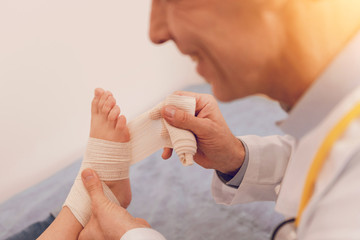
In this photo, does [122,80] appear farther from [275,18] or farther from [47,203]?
[275,18]

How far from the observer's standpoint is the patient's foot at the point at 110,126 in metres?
1.01

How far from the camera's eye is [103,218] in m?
0.88

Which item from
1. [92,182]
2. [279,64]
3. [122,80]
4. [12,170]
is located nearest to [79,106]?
[122,80]

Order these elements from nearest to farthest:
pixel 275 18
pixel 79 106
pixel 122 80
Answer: pixel 275 18, pixel 79 106, pixel 122 80

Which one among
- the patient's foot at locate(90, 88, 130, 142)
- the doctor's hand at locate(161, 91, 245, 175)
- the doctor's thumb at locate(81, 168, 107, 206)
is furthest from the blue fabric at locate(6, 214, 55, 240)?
the doctor's hand at locate(161, 91, 245, 175)

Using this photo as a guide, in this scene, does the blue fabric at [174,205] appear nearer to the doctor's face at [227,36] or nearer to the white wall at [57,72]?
the white wall at [57,72]

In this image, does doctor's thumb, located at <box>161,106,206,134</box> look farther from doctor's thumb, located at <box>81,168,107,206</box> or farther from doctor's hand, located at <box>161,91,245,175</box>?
doctor's thumb, located at <box>81,168,107,206</box>

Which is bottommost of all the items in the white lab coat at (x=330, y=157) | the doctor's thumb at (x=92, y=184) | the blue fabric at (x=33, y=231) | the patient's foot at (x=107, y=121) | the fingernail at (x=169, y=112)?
the blue fabric at (x=33, y=231)

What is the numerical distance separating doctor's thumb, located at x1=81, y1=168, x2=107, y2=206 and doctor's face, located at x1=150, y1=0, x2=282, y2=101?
55 cm

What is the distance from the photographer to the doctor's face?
18.3 inches

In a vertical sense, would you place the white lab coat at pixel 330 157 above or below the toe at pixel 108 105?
above

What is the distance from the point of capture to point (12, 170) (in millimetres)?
1389

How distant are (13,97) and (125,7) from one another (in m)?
0.62

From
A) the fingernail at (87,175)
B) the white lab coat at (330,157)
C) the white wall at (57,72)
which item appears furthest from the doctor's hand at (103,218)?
the white wall at (57,72)
